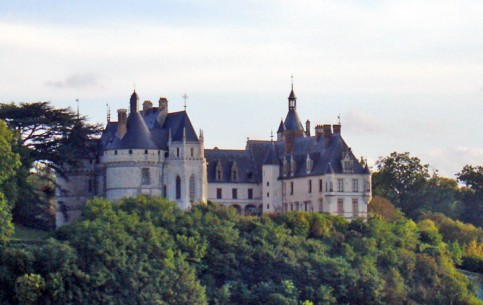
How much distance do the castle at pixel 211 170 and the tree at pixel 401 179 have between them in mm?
8456

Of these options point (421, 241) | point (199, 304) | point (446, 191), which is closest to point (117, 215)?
point (199, 304)

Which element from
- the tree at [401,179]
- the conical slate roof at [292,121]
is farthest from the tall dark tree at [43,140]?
the tree at [401,179]

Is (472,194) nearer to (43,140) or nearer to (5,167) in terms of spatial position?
(43,140)

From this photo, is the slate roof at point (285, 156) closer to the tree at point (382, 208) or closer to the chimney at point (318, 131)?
the chimney at point (318, 131)

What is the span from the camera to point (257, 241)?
7169cm

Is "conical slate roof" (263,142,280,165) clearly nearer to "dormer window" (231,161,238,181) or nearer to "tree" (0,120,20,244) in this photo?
"dormer window" (231,161,238,181)

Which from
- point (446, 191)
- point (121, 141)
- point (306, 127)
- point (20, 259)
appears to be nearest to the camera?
point (20, 259)

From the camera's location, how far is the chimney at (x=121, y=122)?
80688 mm

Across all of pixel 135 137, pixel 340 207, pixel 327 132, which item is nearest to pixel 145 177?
pixel 135 137

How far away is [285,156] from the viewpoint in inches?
3435

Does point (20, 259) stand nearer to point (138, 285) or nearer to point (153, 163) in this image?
point (138, 285)

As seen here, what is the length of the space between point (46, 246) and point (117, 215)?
22.1 ft

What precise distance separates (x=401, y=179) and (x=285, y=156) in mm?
13457

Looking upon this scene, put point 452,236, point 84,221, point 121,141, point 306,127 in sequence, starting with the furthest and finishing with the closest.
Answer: point 306,127
point 452,236
point 121,141
point 84,221
